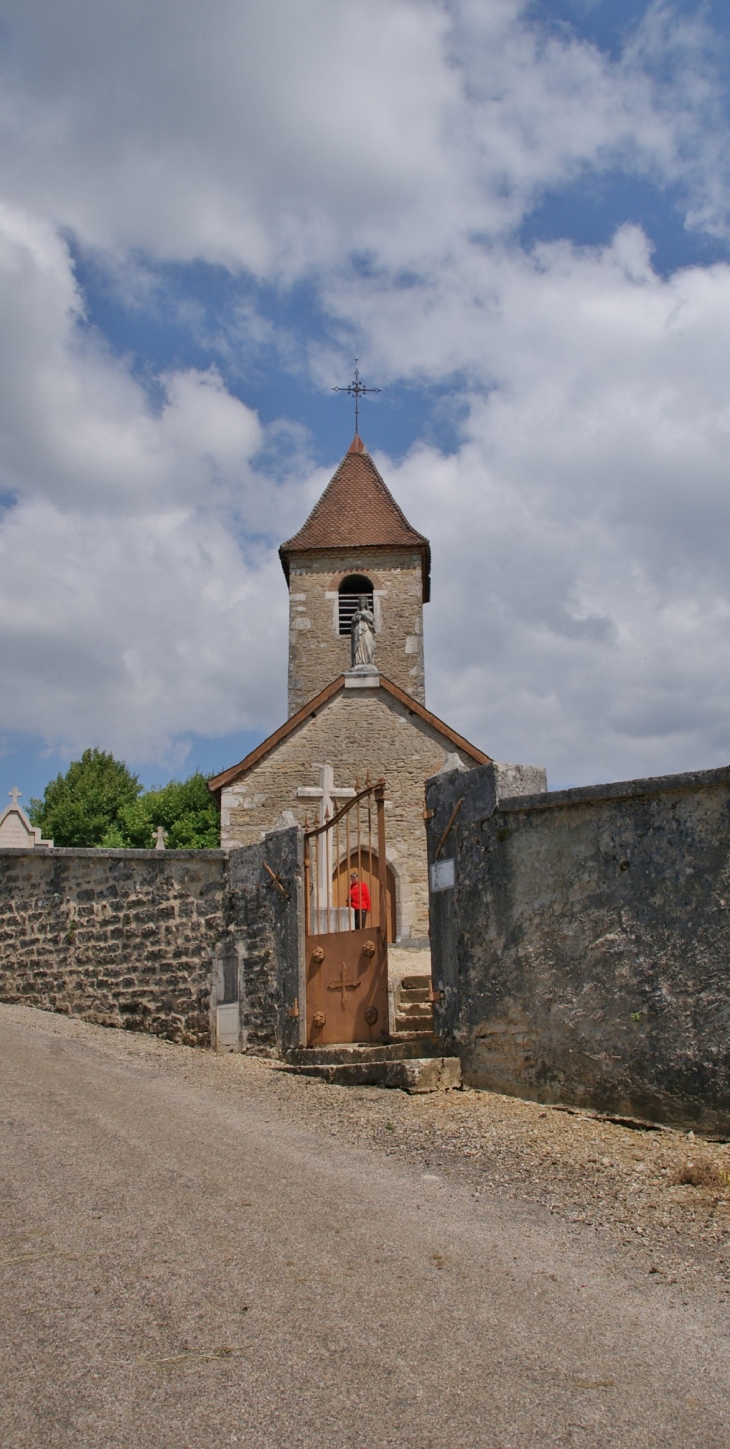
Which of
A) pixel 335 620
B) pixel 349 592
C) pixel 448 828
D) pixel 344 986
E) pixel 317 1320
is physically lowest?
pixel 317 1320

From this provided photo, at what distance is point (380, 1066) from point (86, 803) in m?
33.7

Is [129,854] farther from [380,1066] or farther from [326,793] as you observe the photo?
[326,793]

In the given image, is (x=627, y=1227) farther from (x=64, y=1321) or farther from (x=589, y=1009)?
(x=64, y=1321)

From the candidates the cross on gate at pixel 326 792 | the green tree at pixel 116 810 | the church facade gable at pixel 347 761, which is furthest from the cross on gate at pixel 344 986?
the green tree at pixel 116 810

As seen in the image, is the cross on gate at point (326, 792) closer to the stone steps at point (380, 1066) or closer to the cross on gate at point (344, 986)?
the cross on gate at point (344, 986)

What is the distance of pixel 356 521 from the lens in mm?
22328

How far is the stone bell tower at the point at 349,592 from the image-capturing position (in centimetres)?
2066

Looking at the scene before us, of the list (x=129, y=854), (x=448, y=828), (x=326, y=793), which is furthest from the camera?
(x=326, y=793)

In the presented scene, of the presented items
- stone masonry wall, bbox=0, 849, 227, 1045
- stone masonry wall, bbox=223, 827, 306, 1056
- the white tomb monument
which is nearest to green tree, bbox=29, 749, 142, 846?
the white tomb monument

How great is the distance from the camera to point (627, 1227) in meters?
3.80

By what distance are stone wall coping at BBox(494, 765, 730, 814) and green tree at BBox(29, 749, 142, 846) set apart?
3289 cm

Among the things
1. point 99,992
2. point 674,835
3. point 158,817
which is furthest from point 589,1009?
point 158,817

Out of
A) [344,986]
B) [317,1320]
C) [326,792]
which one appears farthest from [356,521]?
[317,1320]

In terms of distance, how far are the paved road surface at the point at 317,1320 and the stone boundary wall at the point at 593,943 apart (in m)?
1.25
